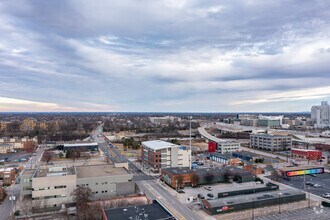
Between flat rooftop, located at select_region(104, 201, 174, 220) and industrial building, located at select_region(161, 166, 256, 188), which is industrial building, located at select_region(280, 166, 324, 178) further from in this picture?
flat rooftop, located at select_region(104, 201, 174, 220)

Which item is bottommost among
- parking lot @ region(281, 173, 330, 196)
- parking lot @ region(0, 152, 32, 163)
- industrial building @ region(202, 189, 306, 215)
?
parking lot @ region(0, 152, 32, 163)

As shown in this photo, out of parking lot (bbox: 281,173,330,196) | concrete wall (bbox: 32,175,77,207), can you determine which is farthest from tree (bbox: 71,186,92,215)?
parking lot (bbox: 281,173,330,196)

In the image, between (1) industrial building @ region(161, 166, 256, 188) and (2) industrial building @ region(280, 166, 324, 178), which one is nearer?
(1) industrial building @ region(161, 166, 256, 188)

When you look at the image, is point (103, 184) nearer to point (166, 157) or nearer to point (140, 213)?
point (140, 213)

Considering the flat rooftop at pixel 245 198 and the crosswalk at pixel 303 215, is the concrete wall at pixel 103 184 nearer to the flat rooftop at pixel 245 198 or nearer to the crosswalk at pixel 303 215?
the flat rooftop at pixel 245 198

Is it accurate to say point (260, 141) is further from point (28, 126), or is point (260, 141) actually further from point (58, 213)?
point (28, 126)

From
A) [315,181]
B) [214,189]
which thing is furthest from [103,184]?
[315,181]

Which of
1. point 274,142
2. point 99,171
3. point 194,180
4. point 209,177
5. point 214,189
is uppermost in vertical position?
point 274,142
